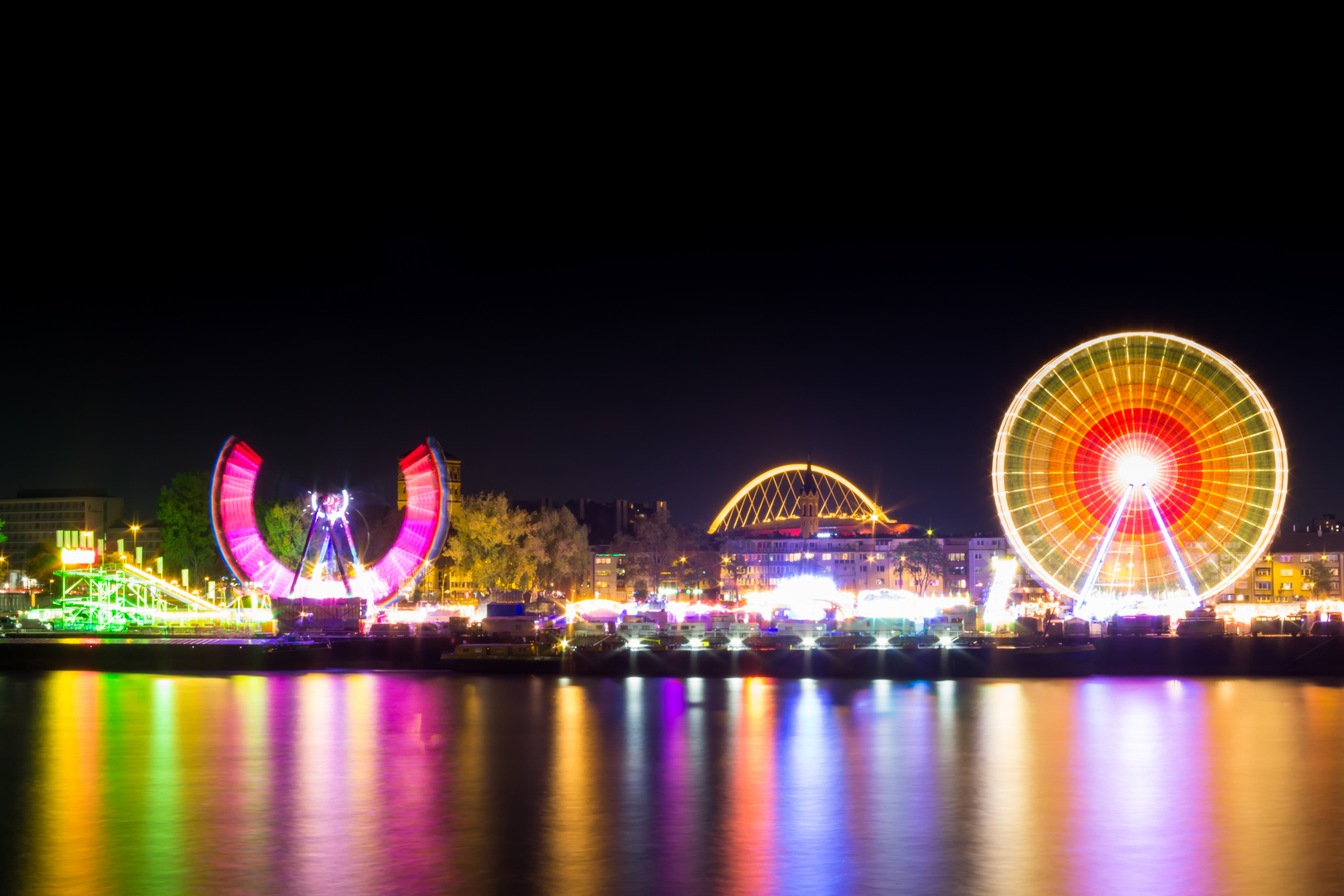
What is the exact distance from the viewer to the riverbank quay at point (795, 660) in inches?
2138

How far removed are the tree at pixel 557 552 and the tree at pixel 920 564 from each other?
5490 centimetres

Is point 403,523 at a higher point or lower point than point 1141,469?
lower

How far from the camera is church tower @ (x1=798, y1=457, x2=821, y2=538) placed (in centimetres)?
18500

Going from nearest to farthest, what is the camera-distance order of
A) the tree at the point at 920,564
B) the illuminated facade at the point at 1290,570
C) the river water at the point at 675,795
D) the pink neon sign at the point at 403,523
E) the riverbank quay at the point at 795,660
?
1. the river water at the point at 675,795
2. the riverbank quay at the point at 795,660
3. the pink neon sign at the point at 403,523
4. the illuminated facade at the point at 1290,570
5. the tree at the point at 920,564

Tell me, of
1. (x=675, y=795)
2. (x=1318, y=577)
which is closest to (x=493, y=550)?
(x=675, y=795)

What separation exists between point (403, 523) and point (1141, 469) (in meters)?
32.6

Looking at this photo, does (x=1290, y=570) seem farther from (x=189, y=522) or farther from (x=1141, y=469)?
(x=189, y=522)

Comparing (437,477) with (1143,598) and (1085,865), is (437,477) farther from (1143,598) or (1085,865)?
(1085,865)

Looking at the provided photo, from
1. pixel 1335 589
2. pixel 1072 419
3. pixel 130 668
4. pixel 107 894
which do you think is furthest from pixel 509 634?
pixel 1335 589

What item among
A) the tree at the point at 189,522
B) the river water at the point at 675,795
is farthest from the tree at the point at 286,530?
the river water at the point at 675,795

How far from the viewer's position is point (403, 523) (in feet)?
203

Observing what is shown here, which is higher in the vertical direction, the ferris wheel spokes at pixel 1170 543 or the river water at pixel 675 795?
the ferris wheel spokes at pixel 1170 543

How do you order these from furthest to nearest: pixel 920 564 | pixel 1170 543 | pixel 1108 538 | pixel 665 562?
pixel 920 564 < pixel 665 562 < pixel 1108 538 < pixel 1170 543

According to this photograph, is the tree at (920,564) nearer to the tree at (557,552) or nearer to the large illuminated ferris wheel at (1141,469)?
the tree at (557,552)
